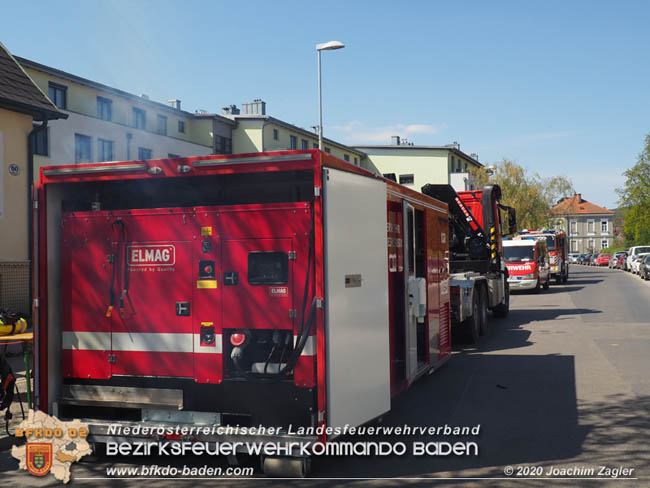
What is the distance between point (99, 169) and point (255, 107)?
49.9 meters

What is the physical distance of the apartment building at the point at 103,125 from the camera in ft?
102

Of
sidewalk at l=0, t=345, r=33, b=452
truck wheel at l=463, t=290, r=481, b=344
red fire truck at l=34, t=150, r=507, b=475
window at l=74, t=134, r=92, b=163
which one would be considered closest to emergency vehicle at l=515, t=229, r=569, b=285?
window at l=74, t=134, r=92, b=163

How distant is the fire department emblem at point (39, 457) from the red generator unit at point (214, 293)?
1.01 feet

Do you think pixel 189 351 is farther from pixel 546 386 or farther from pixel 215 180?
pixel 546 386

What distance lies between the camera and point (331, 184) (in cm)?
530

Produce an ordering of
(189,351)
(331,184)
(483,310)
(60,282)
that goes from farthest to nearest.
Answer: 1. (483,310)
2. (60,282)
3. (189,351)
4. (331,184)

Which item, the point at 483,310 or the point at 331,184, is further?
the point at 483,310

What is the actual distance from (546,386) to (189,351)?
5.17 m

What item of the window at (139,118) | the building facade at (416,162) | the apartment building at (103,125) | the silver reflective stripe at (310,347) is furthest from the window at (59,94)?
the building facade at (416,162)

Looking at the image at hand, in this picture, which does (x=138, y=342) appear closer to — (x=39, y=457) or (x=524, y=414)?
(x=39, y=457)

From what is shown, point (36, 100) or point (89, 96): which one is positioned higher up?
point (89, 96)

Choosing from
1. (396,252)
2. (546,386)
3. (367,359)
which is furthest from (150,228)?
(546,386)

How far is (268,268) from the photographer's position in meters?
5.60

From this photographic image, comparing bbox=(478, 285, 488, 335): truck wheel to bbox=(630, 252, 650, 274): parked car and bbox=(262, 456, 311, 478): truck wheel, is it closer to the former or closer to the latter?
bbox=(262, 456, 311, 478): truck wheel
